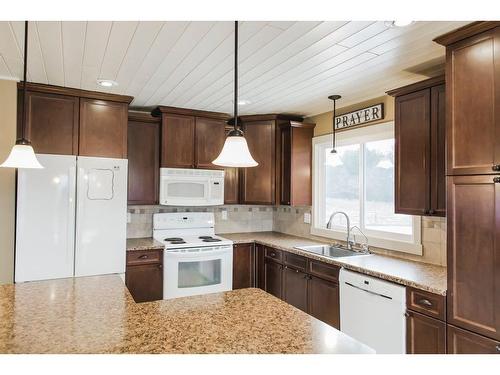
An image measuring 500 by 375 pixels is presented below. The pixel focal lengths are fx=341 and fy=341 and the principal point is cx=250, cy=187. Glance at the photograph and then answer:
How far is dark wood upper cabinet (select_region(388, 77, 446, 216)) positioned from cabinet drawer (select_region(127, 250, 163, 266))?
2267 mm

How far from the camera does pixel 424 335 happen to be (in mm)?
2125

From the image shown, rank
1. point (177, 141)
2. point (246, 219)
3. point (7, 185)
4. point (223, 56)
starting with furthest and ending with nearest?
point (246, 219)
point (177, 141)
point (7, 185)
point (223, 56)

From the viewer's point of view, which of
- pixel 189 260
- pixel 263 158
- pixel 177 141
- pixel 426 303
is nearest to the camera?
pixel 426 303

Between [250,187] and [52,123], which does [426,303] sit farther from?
[52,123]

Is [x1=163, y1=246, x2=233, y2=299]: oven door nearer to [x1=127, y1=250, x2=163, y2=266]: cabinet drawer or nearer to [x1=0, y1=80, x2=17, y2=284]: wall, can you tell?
[x1=127, y1=250, x2=163, y2=266]: cabinet drawer

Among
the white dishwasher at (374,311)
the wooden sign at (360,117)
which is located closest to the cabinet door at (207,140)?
the wooden sign at (360,117)

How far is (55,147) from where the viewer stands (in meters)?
2.95

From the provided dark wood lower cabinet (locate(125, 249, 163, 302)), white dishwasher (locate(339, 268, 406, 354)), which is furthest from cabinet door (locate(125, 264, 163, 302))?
white dishwasher (locate(339, 268, 406, 354))

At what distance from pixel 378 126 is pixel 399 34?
1.34 metres

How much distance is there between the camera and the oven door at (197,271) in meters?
3.39

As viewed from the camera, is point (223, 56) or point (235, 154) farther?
point (223, 56)

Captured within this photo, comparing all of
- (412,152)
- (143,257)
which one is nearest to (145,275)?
(143,257)

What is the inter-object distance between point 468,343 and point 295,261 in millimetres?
1685
